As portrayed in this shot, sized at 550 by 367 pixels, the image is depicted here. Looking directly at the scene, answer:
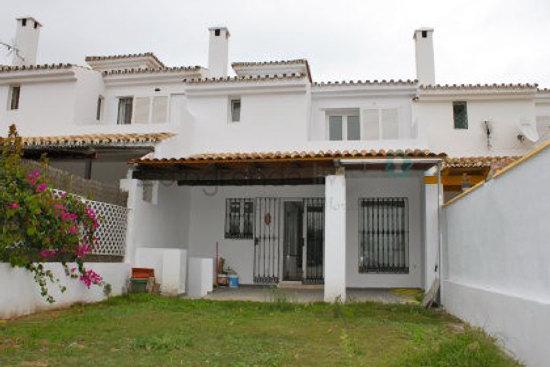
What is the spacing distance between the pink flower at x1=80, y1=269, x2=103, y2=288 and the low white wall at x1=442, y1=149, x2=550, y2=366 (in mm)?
6458

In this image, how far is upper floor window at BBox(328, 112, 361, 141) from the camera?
52.9 ft

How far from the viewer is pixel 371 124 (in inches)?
623

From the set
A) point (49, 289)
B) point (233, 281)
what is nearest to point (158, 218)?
point (233, 281)

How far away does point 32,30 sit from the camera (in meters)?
19.0

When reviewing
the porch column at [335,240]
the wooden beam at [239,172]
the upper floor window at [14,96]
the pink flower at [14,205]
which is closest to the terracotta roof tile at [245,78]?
the wooden beam at [239,172]

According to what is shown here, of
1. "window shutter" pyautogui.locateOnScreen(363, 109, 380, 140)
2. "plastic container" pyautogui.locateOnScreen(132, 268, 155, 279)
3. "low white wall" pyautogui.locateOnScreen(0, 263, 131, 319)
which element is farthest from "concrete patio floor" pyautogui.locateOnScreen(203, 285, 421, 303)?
"window shutter" pyautogui.locateOnScreen(363, 109, 380, 140)

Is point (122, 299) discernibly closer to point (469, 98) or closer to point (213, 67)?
point (213, 67)

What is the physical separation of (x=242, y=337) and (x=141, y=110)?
482 inches

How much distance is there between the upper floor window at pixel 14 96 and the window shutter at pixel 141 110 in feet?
12.2

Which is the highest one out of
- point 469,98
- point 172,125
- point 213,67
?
point 213,67

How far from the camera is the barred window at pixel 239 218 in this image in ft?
48.9

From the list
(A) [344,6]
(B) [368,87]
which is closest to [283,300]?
(A) [344,6]

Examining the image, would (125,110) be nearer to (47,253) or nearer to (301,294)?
(301,294)

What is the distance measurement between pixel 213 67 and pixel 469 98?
335 inches
